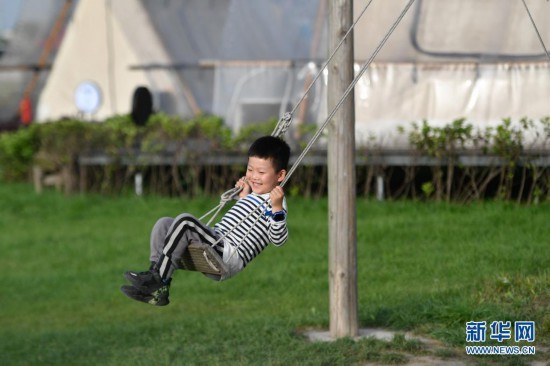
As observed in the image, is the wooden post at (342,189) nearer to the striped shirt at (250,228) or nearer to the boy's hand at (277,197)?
the striped shirt at (250,228)

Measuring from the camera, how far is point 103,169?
1723 centimetres

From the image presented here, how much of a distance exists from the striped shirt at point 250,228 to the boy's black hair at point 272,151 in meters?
0.24

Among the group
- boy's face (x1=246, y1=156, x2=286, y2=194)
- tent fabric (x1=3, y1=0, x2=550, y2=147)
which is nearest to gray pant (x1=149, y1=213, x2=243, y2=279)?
boy's face (x1=246, y1=156, x2=286, y2=194)

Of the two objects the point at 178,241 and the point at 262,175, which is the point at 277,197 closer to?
the point at 262,175

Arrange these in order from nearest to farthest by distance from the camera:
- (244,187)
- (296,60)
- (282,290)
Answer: (244,187), (282,290), (296,60)

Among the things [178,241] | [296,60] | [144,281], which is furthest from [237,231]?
[296,60]

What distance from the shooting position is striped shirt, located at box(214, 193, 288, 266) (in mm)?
6645

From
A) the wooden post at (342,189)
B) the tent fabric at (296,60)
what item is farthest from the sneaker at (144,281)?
the tent fabric at (296,60)

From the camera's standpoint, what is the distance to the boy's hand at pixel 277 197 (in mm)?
6426

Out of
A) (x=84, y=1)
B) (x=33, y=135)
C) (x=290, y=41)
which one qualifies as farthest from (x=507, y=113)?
(x=84, y=1)

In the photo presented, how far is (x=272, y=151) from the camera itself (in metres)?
6.64

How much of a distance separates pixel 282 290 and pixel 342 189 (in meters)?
2.80

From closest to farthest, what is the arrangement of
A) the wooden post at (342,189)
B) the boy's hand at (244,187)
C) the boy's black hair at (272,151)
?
the boy's black hair at (272,151)
the boy's hand at (244,187)
the wooden post at (342,189)

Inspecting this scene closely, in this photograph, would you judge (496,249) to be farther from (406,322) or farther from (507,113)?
(507,113)
